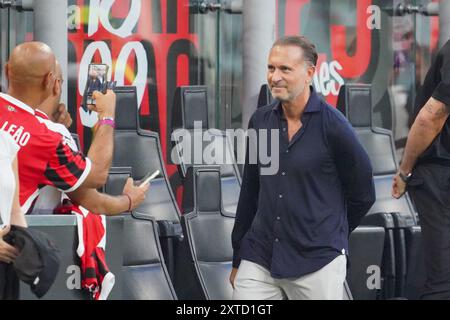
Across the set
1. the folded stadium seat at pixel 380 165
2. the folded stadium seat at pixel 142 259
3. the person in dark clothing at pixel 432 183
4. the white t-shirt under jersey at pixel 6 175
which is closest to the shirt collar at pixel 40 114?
the white t-shirt under jersey at pixel 6 175

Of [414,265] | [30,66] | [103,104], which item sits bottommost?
[414,265]

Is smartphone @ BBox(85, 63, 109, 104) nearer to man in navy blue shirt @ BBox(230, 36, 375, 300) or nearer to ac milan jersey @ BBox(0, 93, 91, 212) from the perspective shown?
ac milan jersey @ BBox(0, 93, 91, 212)

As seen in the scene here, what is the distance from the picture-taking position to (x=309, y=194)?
4.51 metres

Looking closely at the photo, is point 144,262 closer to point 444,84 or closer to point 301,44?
point 444,84

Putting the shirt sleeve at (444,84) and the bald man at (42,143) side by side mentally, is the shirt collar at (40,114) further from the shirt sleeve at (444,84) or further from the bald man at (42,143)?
the shirt sleeve at (444,84)

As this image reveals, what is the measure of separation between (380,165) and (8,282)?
4.26m

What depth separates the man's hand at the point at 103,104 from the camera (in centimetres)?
456

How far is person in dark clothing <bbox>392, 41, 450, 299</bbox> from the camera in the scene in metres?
5.39

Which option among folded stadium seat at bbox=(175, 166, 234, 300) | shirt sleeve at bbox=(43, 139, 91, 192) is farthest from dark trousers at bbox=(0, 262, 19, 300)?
folded stadium seat at bbox=(175, 166, 234, 300)

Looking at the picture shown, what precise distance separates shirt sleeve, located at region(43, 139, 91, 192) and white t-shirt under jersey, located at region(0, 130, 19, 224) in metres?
0.15

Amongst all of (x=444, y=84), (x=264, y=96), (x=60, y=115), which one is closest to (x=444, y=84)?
(x=444, y=84)

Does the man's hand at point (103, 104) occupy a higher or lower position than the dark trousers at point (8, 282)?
higher

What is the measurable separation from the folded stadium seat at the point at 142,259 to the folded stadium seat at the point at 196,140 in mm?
751

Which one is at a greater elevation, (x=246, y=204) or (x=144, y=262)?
(x=246, y=204)
